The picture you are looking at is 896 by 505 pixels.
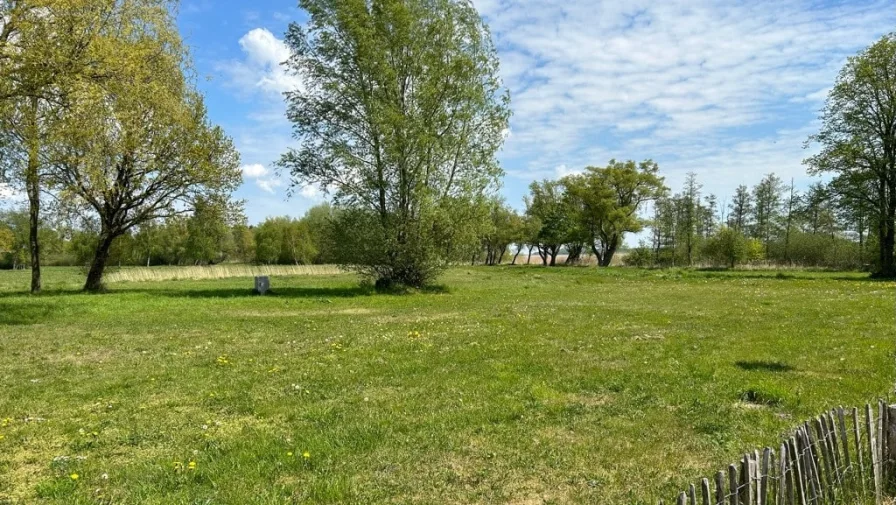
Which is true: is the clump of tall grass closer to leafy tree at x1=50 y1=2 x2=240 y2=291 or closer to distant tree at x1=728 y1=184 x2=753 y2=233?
leafy tree at x1=50 y1=2 x2=240 y2=291

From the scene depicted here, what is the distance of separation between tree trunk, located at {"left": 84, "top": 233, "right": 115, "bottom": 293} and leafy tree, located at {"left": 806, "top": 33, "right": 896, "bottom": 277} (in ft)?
189

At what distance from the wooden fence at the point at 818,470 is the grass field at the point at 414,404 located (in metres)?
1.36

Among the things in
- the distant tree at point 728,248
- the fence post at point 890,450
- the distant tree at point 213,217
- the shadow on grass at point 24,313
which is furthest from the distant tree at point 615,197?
the fence post at point 890,450

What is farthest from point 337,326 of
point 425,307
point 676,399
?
point 676,399

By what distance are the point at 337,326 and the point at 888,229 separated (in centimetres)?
4917

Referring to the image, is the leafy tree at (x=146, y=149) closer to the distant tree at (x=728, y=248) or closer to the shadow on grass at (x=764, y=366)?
the shadow on grass at (x=764, y=366)

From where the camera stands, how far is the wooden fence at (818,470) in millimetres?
4082

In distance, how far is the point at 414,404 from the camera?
356 inches

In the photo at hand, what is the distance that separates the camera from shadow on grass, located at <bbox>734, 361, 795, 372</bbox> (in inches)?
435

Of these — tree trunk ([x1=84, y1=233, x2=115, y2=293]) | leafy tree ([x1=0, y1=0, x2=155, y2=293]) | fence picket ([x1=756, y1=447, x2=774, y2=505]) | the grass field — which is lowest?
the grass field

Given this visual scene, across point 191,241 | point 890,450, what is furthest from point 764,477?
point 191,241

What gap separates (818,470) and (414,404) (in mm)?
5692

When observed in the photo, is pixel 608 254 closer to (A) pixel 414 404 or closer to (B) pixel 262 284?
(B) pixel 262 284

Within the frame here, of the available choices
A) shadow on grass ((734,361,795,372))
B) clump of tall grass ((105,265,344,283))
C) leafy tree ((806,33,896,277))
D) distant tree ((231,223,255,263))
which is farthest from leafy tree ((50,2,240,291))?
distant tree ((231,223,255,263))
